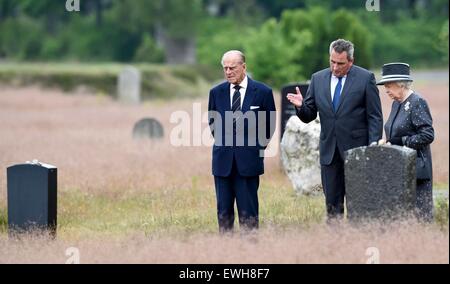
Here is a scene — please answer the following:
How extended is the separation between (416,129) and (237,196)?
1.91 meters

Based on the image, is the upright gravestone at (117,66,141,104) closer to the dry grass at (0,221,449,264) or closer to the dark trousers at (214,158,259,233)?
the dark trousers at (214,158,259,233)

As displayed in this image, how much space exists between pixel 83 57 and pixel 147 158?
5291cm

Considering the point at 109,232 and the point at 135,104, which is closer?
the point at 109,232

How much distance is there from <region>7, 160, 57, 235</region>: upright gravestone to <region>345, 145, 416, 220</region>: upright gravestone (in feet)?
11.9

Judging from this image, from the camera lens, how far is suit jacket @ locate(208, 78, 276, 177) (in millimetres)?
10375

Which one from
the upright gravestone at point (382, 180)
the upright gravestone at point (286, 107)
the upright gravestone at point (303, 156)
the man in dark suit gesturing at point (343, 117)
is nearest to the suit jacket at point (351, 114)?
the man in dark suit gesturing at point (343, 117)

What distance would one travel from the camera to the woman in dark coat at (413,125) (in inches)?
393

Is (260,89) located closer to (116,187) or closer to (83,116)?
(116,187)

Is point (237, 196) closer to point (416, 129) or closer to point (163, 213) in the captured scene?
point (416, 129)

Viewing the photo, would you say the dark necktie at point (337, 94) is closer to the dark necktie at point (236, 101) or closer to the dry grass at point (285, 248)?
the dark necktie at point (236, 101)

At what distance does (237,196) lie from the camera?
10523 millimetres

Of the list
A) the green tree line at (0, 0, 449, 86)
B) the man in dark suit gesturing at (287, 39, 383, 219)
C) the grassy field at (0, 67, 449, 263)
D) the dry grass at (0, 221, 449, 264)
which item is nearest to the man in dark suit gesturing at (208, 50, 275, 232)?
the grassy field at (0, 67, 449, 263)

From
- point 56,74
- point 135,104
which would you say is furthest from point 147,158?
point 56,74

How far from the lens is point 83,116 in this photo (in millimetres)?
32531
